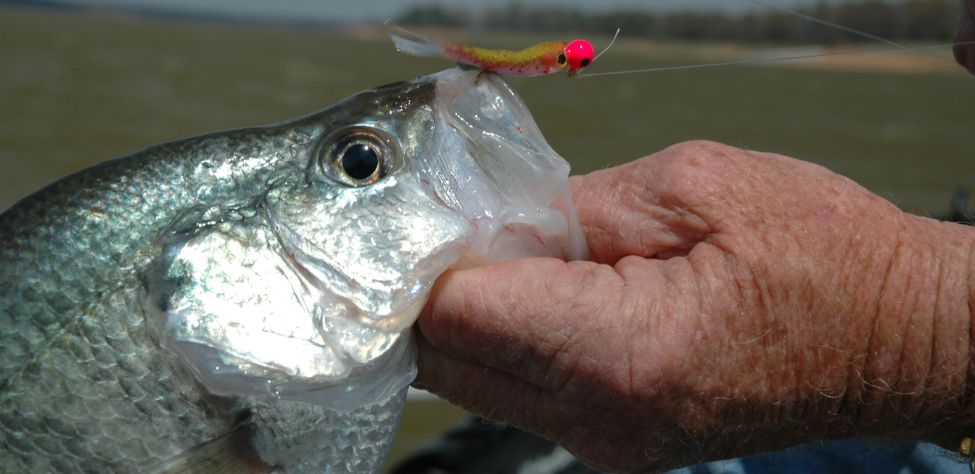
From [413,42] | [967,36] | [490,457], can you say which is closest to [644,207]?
[413,42]

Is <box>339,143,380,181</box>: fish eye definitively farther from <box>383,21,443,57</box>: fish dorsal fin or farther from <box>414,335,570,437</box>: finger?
<box>414,335,570,437</box>: finger

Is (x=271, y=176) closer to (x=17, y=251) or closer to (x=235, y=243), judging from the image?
(x=235, y=243)

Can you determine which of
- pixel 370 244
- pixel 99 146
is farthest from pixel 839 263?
pixel 99 146

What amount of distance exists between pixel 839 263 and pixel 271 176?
1.12m

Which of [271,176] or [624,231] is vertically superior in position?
[271,176]

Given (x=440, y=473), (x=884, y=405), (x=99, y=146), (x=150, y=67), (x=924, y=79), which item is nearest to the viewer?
(x=884, y=405)

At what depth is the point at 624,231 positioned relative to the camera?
186cm

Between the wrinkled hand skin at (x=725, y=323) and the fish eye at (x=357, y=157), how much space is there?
27cm

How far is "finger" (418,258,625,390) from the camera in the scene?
1.66m

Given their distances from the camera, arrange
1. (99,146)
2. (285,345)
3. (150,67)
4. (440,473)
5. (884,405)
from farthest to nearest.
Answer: (150,67)
(99,146)
(440,473)
(884,405)
(285,345)

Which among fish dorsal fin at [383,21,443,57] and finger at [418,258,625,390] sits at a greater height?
fish dorsal fin at [383,21,443,57]

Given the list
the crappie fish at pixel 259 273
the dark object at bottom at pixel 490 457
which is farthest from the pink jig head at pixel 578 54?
the dark object at bottom at pixel 490 457

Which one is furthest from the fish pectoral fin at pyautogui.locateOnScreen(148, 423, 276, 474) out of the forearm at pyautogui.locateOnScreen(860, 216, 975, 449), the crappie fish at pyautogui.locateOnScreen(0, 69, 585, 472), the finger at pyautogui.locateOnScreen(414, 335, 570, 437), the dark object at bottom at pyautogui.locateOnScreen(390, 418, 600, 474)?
the dark object at bottom at pyautogui.locateOnScreen(390, 418, 600, 474)

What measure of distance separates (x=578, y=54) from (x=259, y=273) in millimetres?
754
